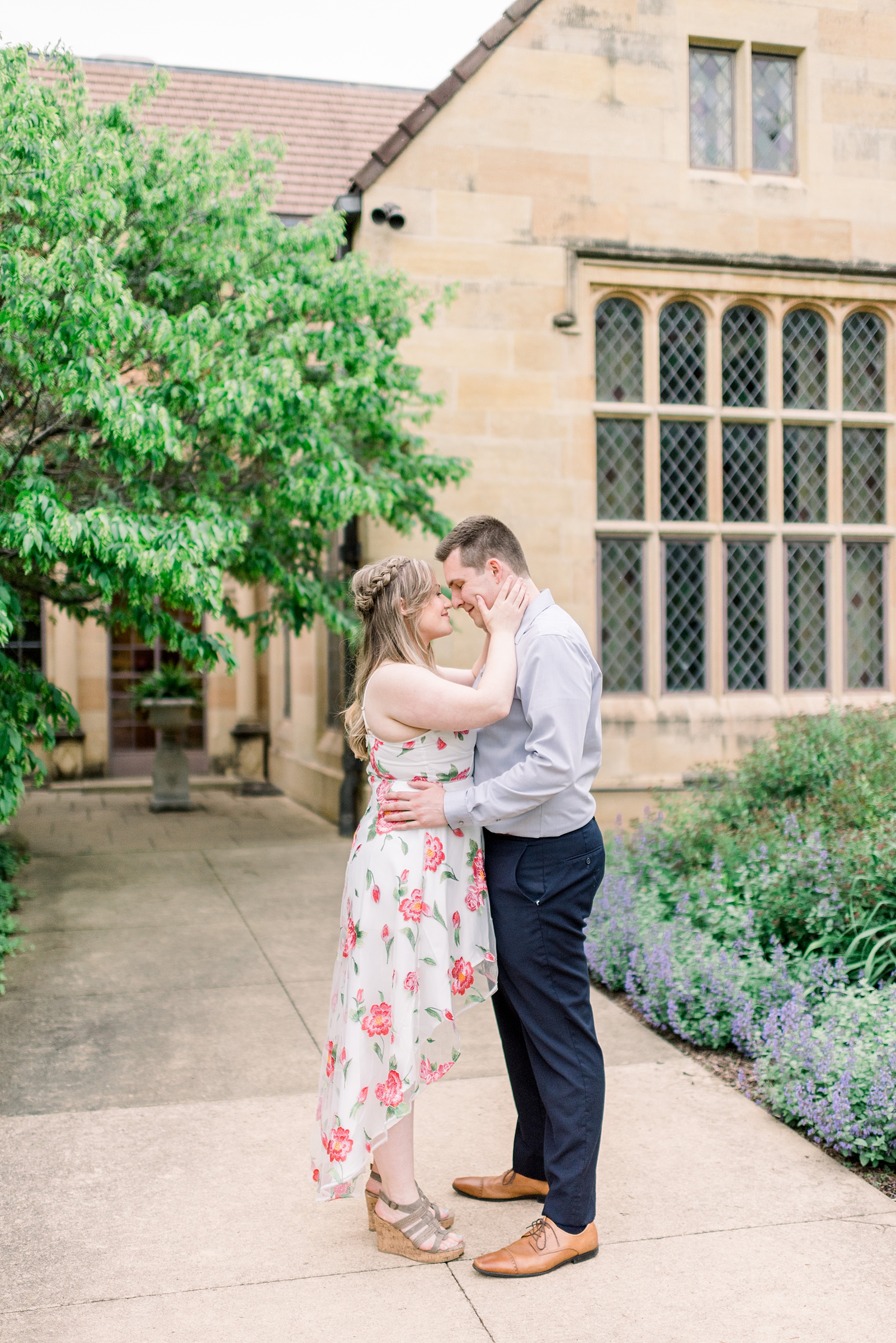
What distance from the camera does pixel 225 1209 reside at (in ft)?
11.0

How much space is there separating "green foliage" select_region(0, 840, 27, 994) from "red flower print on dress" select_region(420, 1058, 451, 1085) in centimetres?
296

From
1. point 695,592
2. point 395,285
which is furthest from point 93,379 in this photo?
point 695,592

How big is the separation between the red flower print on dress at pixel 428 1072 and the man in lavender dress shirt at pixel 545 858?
251 millimetres

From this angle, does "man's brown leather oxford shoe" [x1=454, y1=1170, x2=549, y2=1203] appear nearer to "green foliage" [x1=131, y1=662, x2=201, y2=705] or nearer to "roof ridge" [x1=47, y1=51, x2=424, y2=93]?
"green foliage" [x1=131, y1=662, x2=201, y2=705]

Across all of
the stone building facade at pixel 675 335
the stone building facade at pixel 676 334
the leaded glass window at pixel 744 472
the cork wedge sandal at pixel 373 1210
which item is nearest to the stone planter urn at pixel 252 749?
the stone building facade at pixel 675 335

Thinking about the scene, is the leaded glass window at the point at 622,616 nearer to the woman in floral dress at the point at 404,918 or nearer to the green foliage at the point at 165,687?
the green foliage at the point at 165,687

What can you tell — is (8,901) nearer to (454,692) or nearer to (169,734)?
(454,692)

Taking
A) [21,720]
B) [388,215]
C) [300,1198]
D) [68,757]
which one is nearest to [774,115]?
[388,215]

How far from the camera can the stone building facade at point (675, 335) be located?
8.92 metres

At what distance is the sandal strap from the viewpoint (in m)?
3.10

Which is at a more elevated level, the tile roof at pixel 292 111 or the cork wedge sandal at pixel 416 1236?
the tile roof at pixel 292 111

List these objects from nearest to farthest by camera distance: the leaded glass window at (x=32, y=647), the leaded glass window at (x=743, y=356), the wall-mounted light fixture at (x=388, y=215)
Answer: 1. the wall-mounted light fixture at (x=388, y=215)
2. the leaded glass window at (x=743, y=356)
3. the leaded glass window at (x=32, y=647)

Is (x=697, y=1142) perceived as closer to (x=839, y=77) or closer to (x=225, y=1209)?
(x=225, y=1209)

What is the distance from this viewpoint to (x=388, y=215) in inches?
342
